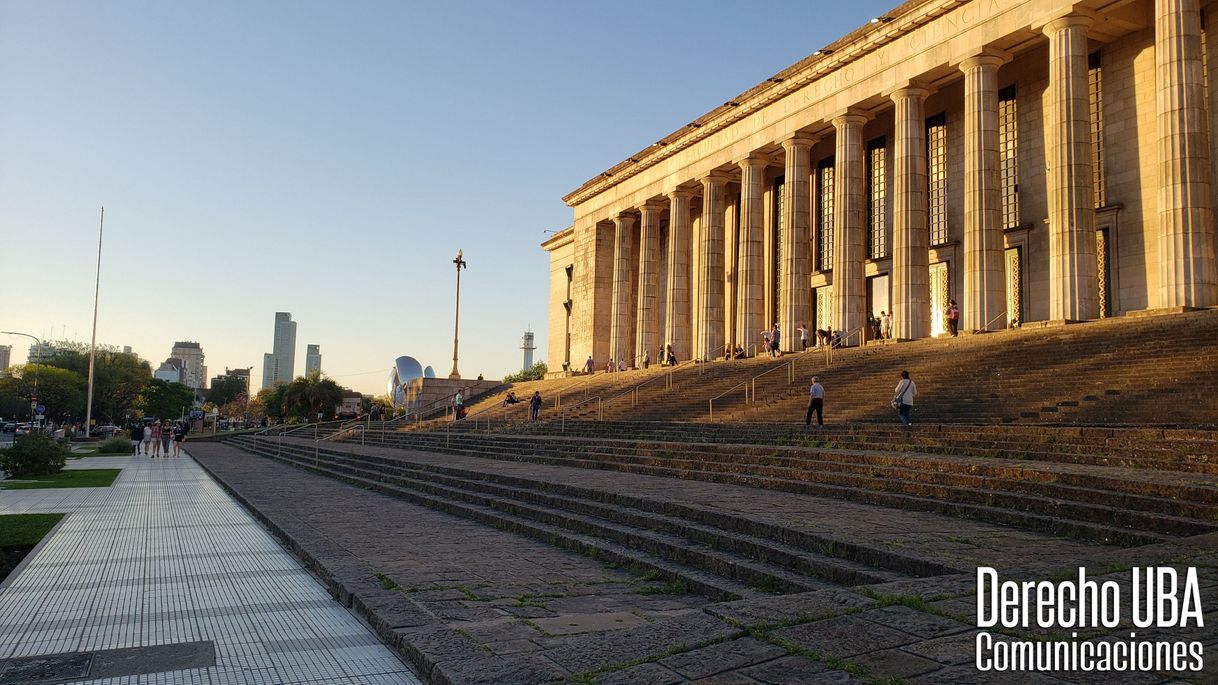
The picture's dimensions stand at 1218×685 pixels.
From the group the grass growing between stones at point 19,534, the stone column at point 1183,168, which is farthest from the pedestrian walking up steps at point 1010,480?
the stone column at point 1183,168

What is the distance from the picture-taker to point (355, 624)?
6.03 metres

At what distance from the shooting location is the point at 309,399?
6334cm

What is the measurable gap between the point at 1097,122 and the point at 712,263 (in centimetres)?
1643

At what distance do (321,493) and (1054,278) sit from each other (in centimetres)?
1968

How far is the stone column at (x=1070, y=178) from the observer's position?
2230 cm

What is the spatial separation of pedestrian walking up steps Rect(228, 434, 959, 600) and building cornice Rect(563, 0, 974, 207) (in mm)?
21794

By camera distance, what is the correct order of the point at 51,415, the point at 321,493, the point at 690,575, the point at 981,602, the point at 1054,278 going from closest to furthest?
the point at 981,602
the point at 690,575
the point at 321,493
the point at 1054,278
the point at 51,415

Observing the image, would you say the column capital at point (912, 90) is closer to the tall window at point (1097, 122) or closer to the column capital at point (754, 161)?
the tall window at point (1097, 122)

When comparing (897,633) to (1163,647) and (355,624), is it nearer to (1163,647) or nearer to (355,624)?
(1163,647)

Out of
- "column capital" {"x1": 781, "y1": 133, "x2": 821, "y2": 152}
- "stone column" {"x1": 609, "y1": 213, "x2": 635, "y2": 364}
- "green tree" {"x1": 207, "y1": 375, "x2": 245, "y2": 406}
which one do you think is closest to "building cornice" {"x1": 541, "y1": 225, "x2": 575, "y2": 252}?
"stone column" {"x1": 609, "y1": 213, "x2": 635, "y2": 364}

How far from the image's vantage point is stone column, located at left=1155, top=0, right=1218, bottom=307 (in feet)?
65.5

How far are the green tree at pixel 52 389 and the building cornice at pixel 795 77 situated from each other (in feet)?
197

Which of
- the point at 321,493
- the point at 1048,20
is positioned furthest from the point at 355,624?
the point at 1048,20

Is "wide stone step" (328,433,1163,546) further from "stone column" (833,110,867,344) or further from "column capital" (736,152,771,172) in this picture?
"column capital" (736,152,771,172)
